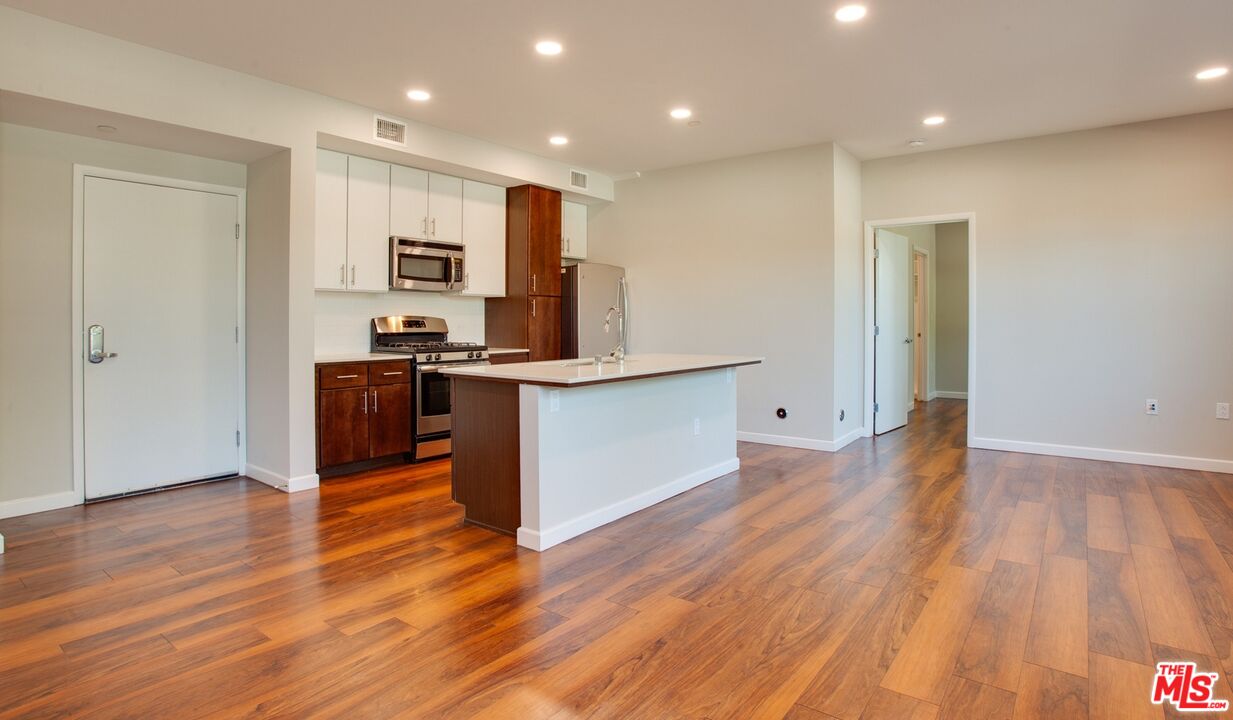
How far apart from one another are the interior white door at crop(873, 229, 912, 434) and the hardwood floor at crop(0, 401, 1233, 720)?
7.51ft

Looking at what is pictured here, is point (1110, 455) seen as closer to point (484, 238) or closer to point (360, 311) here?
point (484, 238)

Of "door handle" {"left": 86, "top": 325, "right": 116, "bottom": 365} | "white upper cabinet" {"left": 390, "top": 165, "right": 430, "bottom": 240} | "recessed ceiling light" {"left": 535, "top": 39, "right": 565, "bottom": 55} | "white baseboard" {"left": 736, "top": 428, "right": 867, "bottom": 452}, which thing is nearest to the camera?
"recessed ceiling light" {"left": 535, "top": 39, "right": 565, "bottom": 55}

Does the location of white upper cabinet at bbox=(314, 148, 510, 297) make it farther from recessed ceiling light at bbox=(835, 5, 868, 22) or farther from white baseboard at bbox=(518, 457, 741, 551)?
recessed ceiling light at bbox=(835, 5, 868, 22)

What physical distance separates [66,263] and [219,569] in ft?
7.39

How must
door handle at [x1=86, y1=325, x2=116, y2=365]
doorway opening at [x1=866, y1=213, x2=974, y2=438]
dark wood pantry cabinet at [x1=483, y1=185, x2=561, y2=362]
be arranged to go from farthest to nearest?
doorway opening at [x1=866, y1=213, x2=974, y2=438] → dark wood pantry cabinet at [x1=483, y1=185, x2=561, y2=362] → door handle at [x1=86, y1=325, x2=116, y2=365]

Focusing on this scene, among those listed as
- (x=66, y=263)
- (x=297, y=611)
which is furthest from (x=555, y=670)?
(x=66, y=263)

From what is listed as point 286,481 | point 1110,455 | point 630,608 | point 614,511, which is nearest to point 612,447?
point 614,511

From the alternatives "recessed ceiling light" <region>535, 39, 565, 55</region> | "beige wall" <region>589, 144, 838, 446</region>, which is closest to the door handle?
"recessed ceiling light" <region>535, 39, 565, 55</region>

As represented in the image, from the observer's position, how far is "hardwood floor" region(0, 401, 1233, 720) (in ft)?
6.22

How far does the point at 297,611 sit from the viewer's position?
2.44m

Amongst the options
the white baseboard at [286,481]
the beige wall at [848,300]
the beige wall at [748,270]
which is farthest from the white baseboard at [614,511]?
the white baseboard at [286,481]

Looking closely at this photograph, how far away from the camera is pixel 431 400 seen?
5.07 metres

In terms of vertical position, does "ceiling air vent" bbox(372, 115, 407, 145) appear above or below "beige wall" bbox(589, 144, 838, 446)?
above

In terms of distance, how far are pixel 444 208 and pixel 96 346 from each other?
255 centimetres
